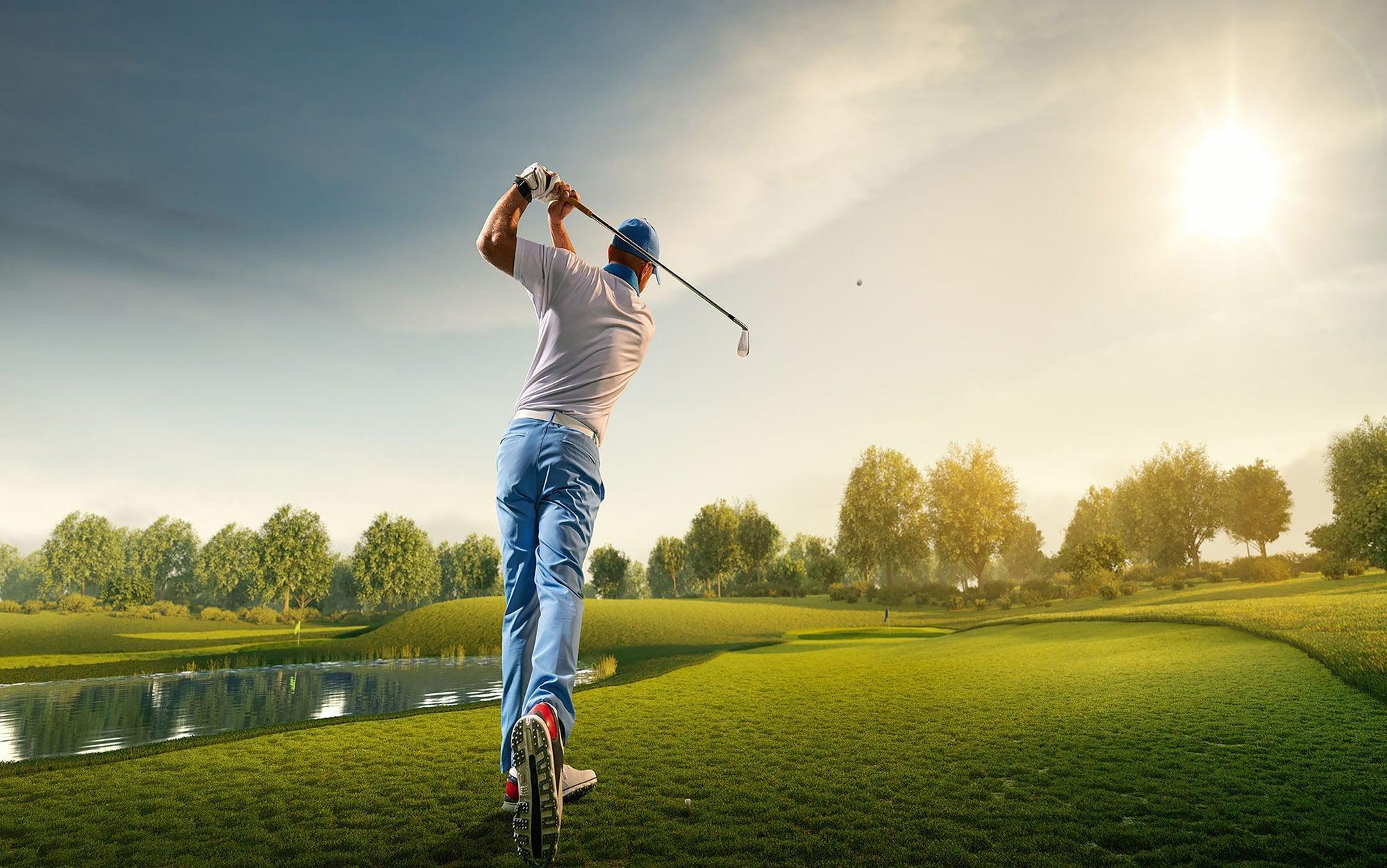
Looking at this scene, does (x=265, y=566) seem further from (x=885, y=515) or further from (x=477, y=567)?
(x=885, y=515)

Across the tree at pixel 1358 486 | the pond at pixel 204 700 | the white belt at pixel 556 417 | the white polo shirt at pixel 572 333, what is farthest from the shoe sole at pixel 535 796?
the tree at pixel 1358 486

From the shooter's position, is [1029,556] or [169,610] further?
[1029,556]

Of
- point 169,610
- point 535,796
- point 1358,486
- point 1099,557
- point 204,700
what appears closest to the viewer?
point 535,796

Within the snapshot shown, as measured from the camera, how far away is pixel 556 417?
Answer: 3771 millimetres

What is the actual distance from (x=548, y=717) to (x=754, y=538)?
75.7m

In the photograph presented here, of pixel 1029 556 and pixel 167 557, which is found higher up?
pixel 167 557

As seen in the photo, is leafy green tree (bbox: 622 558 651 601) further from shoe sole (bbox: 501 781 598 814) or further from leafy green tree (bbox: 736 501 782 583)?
shoe sole (bbox: 501 781 598 814)

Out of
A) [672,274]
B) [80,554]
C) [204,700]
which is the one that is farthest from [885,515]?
[80,554]

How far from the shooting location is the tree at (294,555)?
69.6 meters

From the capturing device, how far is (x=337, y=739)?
6.21m

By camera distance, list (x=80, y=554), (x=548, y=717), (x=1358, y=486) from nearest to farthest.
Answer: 1. (x=548, y=717)
2. (x=1358, y=486)
3. (x=80, y=554)

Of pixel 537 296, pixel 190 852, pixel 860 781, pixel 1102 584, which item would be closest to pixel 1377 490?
pixel 1102 584

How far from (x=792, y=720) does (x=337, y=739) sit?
4295 mm

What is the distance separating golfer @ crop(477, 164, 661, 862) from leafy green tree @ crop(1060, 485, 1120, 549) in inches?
3277
